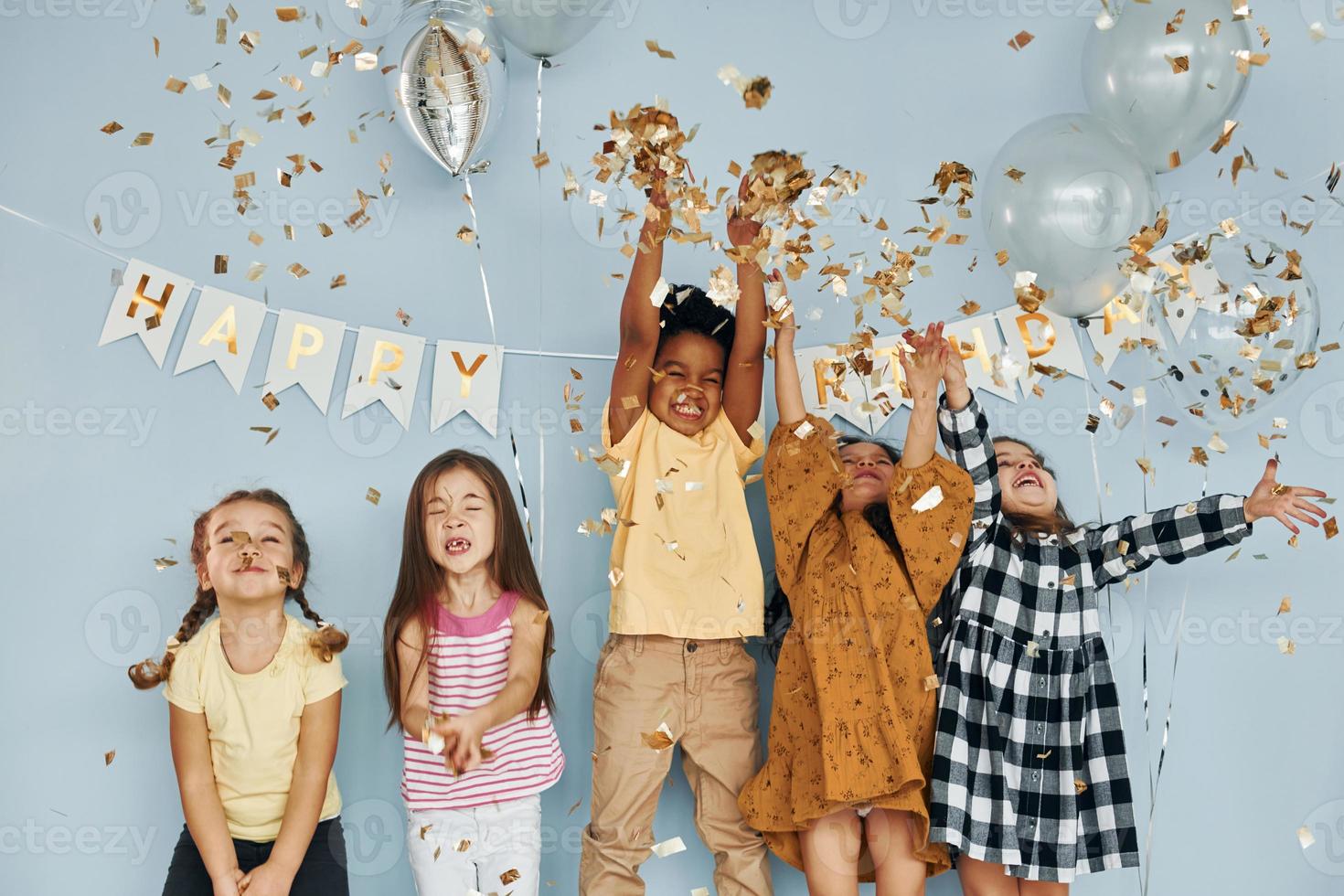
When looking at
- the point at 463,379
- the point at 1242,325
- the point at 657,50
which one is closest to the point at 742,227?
the point at 657,50

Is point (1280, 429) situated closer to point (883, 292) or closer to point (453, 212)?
point (883, 292)

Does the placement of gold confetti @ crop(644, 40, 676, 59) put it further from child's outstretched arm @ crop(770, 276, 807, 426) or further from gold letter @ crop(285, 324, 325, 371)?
gold letter @ crop(285, 324, 325, 371)

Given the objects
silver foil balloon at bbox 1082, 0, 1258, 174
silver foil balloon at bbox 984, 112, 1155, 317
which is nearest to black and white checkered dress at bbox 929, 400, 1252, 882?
silver foil balloon at bbox 984, 112, 1155, 317

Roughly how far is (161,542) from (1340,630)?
1.97 meters

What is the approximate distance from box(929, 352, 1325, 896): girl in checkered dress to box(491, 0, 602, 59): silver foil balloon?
0.77m

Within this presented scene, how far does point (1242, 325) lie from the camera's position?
169cm

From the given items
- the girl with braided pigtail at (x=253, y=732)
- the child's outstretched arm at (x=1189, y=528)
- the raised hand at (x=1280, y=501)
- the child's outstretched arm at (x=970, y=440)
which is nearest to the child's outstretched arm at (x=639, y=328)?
the child's outstretched arm at (x=970, y=440)

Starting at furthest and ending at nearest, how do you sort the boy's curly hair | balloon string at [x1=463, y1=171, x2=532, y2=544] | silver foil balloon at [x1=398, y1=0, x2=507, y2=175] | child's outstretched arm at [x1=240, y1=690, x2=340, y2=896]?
1. balloon string at [x1=463, y1=171, x2=532, y2=544]
2. the boy's curly hair
3. silver foil balloon at [x1=398, y1=0, x2=507, y2=175]
4. child's outstretched arm at [x1=240, y1=690, x2=340, y2=896]

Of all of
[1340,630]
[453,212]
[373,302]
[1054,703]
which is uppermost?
[453,212]

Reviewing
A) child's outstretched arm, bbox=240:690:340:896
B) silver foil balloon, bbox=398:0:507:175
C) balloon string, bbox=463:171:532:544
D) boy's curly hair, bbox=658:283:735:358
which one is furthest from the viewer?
balloon string, bbox=463:171:532:544

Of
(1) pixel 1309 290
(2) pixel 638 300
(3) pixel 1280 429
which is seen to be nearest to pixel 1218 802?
(3) pixel 1280 429

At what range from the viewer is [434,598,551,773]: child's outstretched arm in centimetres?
163

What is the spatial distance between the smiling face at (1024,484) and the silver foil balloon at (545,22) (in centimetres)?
93

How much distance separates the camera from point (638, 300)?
1.73 metres
